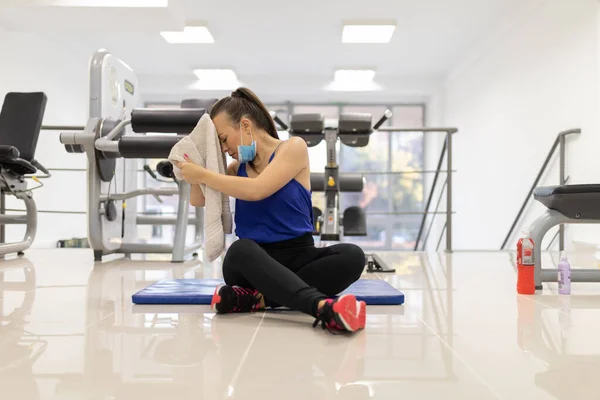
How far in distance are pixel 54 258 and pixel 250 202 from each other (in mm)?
2177

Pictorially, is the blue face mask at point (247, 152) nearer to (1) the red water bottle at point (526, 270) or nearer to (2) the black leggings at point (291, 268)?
(2) the black leggings at point (291, 268)

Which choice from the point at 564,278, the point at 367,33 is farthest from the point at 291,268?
the point at 367,33

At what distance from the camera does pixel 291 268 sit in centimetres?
158

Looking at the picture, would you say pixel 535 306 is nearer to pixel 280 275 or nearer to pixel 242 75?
pixel 280 275

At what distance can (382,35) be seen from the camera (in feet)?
20.5

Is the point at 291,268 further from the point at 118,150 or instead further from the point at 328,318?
the point at 118,150

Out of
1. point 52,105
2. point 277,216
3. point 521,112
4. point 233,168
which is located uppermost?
point 52,105

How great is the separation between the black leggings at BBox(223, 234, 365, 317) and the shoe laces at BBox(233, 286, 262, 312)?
32 millimetres

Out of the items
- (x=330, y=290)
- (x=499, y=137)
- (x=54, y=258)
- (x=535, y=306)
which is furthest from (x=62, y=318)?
(x=499, y=137)

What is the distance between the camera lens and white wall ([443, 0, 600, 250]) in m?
4.02

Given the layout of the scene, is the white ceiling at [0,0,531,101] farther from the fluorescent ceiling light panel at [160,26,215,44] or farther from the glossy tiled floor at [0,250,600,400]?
the glossy tiled floor at [0,250,600,400]

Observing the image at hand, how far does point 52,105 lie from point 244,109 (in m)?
5.82

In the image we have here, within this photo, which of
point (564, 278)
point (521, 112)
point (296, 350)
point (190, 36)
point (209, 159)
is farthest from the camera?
point (190, 36)

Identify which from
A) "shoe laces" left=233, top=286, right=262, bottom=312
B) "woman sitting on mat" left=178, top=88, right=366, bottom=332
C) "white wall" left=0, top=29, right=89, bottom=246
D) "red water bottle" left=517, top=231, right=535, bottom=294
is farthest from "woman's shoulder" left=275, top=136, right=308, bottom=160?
"white wall" left=0, top=29, right=89, bottom=246
